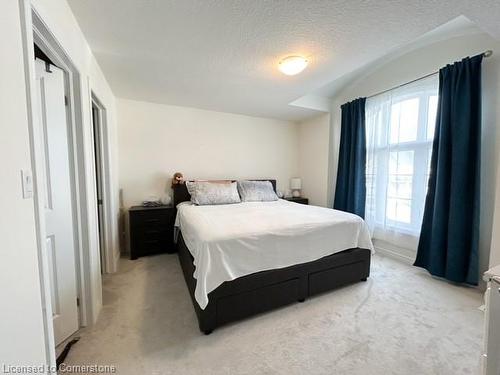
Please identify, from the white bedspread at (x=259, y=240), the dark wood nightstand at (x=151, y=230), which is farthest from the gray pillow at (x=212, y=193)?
the white bedspread at (x=259, y=240)

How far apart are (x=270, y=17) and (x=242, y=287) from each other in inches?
78.1

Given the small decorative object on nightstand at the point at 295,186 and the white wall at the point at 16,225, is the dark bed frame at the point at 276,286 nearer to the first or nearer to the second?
the white wall at the point at 16,225

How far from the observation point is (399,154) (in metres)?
2.89

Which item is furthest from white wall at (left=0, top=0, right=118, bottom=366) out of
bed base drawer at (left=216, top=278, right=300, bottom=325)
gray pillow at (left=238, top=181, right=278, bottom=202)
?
gray pillow at (left=238, top=181, right=278, bottom=202)

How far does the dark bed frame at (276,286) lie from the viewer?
1609mm

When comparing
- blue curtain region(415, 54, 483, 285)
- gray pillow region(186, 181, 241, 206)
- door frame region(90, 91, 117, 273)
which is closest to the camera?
blue curtain region(415, 54, 483, 285)

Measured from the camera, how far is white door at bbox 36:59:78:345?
1.35m

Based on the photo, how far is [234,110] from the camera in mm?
3734

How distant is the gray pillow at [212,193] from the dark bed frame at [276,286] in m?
1.19

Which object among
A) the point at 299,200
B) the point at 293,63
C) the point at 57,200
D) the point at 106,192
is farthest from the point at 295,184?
the point at 57,200

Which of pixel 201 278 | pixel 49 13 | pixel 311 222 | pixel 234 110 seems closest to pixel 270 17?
pixel 49 13

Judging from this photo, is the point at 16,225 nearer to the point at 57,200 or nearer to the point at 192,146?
the point at 57,200

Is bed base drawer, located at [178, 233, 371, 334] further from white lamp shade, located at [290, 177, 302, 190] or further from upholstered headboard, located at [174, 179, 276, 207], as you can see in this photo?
white lamp shade, located at [290, 177, 302, 190]

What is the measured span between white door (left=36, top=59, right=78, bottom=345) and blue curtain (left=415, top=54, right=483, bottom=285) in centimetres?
346
